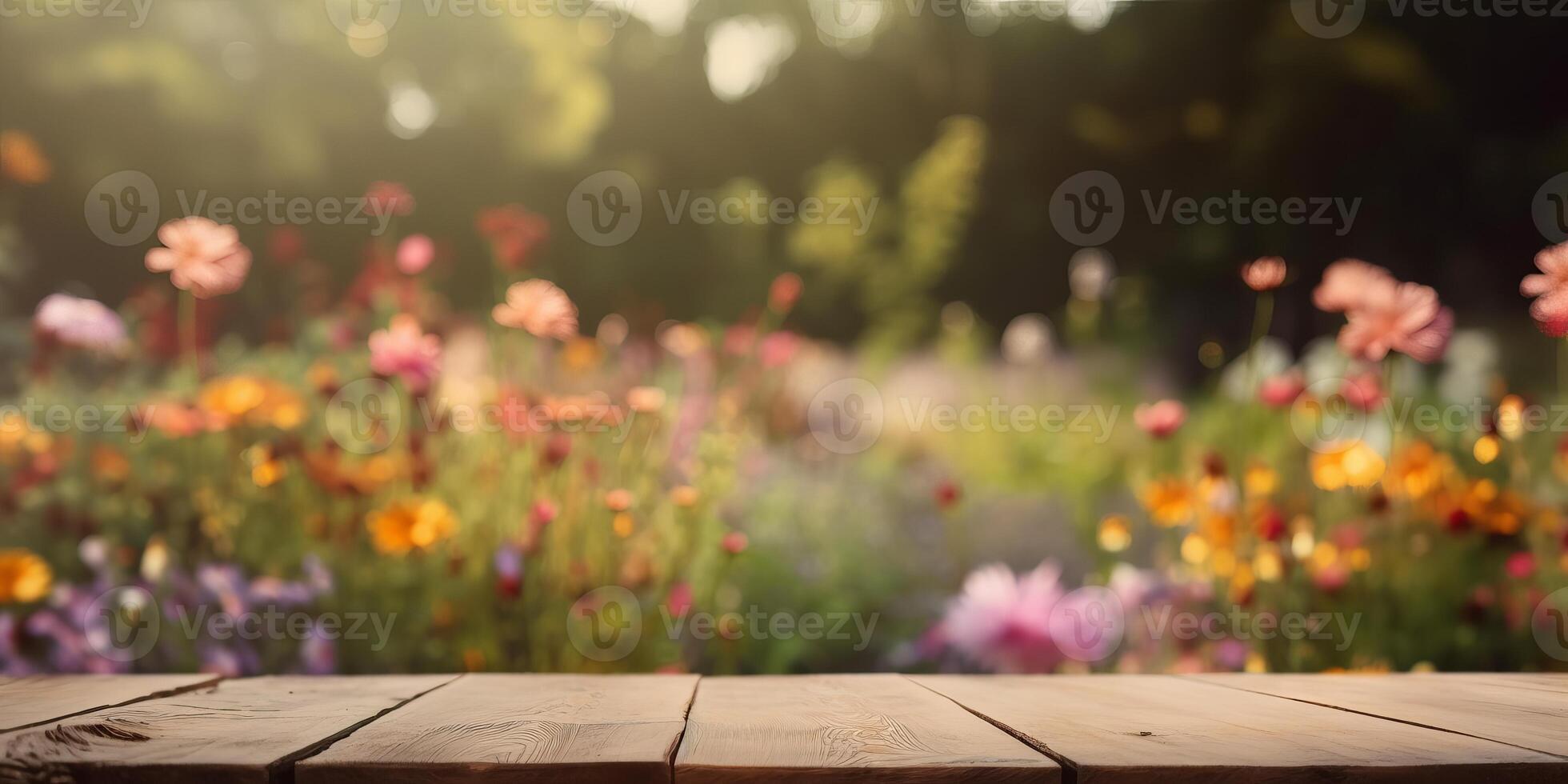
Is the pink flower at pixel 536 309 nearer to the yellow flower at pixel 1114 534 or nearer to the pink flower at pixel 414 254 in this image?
the pink flower at pixel 414 254

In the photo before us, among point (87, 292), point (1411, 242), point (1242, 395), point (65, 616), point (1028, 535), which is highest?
point (1411, 242)

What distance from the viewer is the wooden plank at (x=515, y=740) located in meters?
0.92

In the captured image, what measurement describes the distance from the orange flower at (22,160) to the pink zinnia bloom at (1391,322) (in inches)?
121

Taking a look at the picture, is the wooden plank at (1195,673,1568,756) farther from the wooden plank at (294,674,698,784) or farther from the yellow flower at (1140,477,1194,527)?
the wooden plank at (294,674,698,784)

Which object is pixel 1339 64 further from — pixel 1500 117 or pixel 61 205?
pixel 61 205

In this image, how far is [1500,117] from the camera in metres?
2.62

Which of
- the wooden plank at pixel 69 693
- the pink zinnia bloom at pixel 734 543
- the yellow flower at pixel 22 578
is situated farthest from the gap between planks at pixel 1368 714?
the yellow flower at pixel 22 578

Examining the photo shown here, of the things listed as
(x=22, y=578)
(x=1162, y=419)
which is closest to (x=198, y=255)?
(x=22, y=578)

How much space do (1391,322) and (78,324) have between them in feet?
9.23

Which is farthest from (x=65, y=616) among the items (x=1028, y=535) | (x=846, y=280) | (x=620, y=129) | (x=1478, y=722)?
(x=1478, y=722)

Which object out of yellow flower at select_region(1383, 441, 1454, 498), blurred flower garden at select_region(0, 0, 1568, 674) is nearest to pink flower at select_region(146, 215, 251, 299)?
blurred flower garden at select_region(0, 0, 1568, 674)

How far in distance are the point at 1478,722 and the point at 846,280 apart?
67.0 inches

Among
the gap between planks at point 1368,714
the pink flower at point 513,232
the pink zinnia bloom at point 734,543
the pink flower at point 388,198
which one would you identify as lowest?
the gap between planks at point 1368,714

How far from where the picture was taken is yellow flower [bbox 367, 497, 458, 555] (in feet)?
Answer: 6.89
